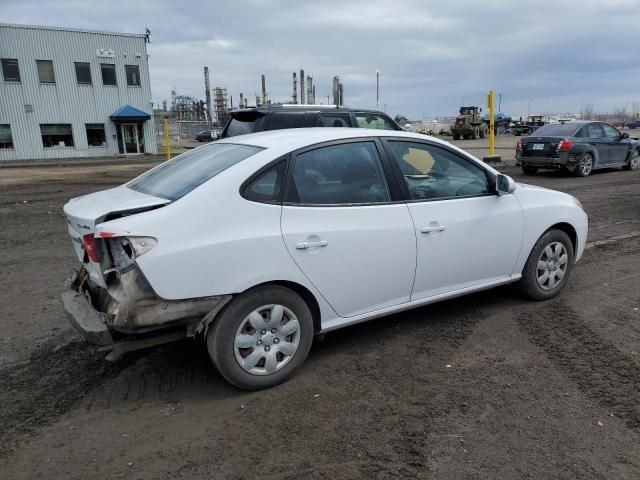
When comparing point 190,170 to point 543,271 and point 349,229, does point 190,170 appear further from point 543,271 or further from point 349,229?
point 543,271

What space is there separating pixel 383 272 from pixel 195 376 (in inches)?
60.2

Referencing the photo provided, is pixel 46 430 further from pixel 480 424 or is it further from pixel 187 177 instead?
pixel 480 424

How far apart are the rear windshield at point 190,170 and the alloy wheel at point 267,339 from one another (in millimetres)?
933

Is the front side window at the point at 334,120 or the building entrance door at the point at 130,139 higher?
the front side window at the point at 334,120

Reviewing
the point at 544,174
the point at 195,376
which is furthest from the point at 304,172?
the point at 544,174

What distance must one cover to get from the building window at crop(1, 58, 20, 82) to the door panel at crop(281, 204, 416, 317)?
3334 cm

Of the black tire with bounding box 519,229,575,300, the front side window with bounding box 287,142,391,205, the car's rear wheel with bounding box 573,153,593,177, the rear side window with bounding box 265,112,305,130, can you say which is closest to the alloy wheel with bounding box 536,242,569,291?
the black tire with bounding box 519,229,575,300

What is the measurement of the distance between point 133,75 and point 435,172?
1329 inches

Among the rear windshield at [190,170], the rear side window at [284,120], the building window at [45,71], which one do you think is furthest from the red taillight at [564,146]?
the building window at [45,71]

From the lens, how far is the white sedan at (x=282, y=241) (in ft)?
10.2

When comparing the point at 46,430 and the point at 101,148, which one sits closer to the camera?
the point at 46,430

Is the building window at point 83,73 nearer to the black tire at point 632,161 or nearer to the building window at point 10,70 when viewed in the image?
the building window at point 10,70

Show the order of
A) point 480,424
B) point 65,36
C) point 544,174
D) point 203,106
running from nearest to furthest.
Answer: point 480,424 → point 544,174 → point 65,36 → point 203,106

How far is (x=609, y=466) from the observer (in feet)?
8.85
